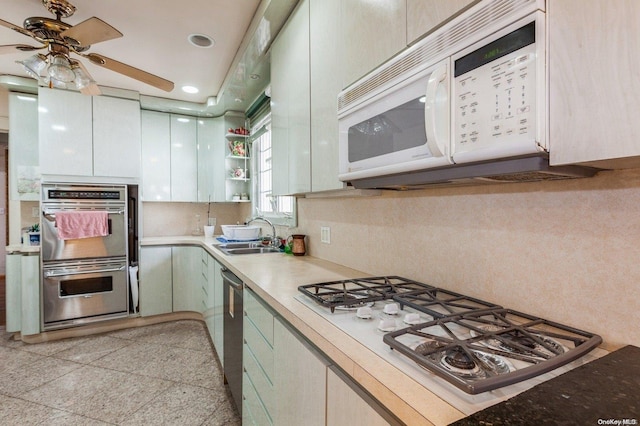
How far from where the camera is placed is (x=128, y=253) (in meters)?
3.37

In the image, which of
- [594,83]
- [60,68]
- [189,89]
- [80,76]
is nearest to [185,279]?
[189,89]

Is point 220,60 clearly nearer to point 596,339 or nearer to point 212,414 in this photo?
point 212,414

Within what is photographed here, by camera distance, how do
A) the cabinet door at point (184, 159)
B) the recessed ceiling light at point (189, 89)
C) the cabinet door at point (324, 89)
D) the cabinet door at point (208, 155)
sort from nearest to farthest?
the cabinet door at point (324, 89), the recessed ceiling light at point (189, 89), the cabinet door at point (184, 159), the cabinet door at point (208, 155)

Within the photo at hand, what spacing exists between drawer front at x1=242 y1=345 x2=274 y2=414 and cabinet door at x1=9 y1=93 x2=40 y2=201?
3.02 m

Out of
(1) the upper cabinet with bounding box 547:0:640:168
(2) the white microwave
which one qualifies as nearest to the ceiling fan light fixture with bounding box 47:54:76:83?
(2) the white microwave

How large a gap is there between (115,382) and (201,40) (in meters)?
2.65

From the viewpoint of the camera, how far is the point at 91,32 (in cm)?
175

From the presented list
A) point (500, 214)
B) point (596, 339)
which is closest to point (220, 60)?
point (500, 214)

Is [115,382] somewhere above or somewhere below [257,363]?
below

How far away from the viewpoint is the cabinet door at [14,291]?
2.95 metres

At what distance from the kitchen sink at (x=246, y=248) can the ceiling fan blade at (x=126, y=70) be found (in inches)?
52.5

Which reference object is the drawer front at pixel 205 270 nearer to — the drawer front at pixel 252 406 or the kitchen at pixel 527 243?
the drawer front at pixel 252 406

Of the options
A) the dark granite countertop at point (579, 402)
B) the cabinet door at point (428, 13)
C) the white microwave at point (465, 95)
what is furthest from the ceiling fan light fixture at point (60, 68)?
the dark granite countertop at point (579, 402)

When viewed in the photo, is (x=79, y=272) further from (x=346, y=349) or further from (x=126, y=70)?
(x=346, y=349)
